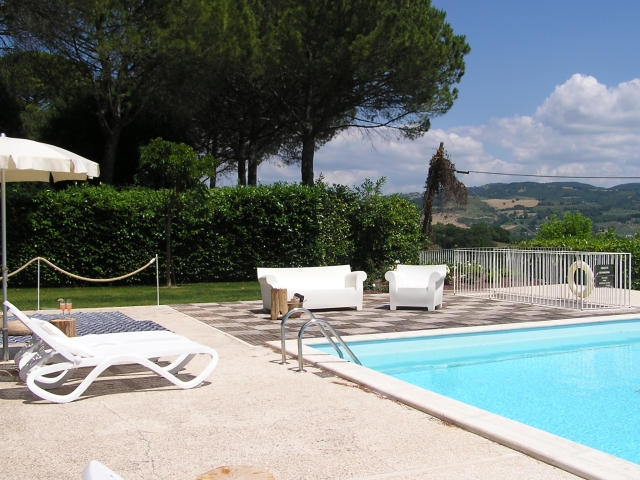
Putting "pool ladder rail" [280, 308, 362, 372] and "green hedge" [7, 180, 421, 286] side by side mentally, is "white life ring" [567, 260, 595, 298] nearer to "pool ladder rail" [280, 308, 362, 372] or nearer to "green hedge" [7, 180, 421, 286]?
"green hedge" [7, 180, 421, 286]

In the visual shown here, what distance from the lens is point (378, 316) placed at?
10820 mm

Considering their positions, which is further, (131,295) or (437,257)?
(437,257)

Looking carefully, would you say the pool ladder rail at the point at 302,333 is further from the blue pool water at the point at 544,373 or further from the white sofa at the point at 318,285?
the white sofa at the point at 318,285

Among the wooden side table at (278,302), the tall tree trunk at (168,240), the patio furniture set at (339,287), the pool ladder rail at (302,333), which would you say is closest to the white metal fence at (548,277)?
the patio furniture set at (339,287)

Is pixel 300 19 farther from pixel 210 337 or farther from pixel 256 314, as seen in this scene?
pixel 210 337

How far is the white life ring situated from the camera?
38.9 ft

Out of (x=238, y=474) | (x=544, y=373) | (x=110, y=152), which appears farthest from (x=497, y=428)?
(x=110, y=152)

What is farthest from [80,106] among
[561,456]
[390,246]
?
[561,456]

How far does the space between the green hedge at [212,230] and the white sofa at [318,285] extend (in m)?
4.79

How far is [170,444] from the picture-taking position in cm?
396

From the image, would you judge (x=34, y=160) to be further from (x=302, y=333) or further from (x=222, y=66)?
(x=222, y=66)

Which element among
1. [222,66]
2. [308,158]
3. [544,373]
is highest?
[222,66]

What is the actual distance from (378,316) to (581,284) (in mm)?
4254

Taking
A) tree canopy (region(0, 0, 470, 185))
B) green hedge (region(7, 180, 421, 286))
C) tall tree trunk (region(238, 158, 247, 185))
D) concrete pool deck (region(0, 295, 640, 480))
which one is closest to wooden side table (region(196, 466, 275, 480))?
concrete pool deck (region(0, 295, 640, 480))
